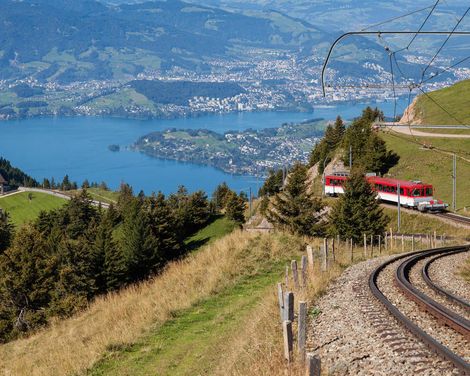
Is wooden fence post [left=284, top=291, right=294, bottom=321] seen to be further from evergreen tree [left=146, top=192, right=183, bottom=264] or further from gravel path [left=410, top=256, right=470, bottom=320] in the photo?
evergreen tree [left=146, top=192, right=183, bottom=264]

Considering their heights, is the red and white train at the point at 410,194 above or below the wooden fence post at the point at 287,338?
below

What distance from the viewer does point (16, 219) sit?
117750 millimetres

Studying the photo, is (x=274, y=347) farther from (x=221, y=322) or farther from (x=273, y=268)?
(x=273, y=268)

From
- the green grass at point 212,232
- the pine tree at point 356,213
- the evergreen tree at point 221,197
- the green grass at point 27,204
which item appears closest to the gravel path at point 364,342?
the pine tree at point 356,213

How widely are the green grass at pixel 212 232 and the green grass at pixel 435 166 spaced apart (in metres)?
18.0

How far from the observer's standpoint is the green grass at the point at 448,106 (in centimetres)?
7550

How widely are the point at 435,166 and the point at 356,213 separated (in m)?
26.9

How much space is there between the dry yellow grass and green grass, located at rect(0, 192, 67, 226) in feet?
344

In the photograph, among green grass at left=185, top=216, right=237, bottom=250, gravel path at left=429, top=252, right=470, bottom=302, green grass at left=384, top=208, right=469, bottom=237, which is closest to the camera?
gravel path at left=429, top=252, right=470, bottom=302

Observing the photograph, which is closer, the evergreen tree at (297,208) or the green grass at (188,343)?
the green grass at (188,343)

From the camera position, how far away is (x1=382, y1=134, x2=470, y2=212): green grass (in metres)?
54.9

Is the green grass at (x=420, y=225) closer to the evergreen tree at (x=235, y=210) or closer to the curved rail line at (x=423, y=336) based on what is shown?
the evergreen tree at (x=235, y=210)

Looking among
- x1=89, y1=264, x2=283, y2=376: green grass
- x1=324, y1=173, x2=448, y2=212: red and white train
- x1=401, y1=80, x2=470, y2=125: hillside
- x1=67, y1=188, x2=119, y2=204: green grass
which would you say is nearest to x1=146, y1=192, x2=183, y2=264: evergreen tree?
x1=324, y1=173, x2=448, y2=212: red and white train

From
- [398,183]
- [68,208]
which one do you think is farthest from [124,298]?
[68,208]
